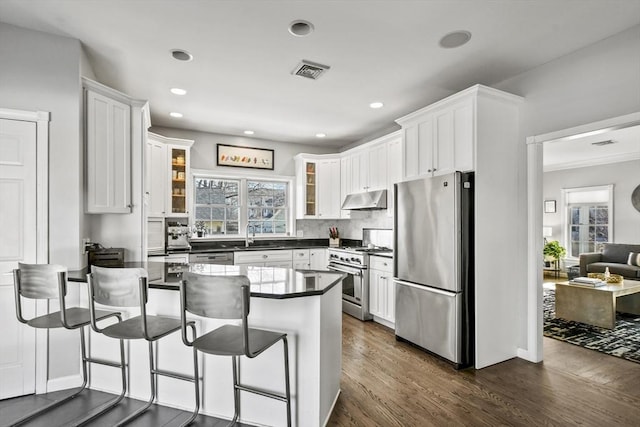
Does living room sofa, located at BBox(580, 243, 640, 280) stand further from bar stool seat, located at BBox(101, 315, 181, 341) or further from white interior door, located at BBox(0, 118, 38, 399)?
white interior door, located at BBox(0, 118, 38, 399)

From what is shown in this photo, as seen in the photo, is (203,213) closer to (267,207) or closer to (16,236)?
(267,207)

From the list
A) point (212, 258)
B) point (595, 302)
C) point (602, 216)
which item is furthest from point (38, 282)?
point (602, 216)

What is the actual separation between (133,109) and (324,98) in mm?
1986

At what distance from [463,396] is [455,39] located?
9.06ft

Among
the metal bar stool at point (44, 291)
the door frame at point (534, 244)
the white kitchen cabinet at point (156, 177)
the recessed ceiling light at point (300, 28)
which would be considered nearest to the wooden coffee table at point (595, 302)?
the door frame at point (534, 244)

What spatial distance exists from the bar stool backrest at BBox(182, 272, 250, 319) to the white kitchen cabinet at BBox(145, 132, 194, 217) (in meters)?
3.11

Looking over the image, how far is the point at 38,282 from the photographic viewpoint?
2.28 meters

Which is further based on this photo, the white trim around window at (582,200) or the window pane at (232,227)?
the white trim around window at (582,200)

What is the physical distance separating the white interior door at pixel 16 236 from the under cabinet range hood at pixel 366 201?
3.70m

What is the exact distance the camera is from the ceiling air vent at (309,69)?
313 cm

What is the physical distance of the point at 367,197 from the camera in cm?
509

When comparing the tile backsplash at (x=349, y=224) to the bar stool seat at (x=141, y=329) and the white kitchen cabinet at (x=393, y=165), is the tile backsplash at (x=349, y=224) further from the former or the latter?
the bar stool seat at (x=141, y=329)

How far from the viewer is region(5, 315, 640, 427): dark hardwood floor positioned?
2309 mm

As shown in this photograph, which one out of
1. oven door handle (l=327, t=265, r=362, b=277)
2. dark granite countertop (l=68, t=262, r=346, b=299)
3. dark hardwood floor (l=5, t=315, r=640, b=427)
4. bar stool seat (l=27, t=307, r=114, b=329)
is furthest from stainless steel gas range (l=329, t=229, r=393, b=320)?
bar stool seat (l=27, t=307, r=114, b=329)
